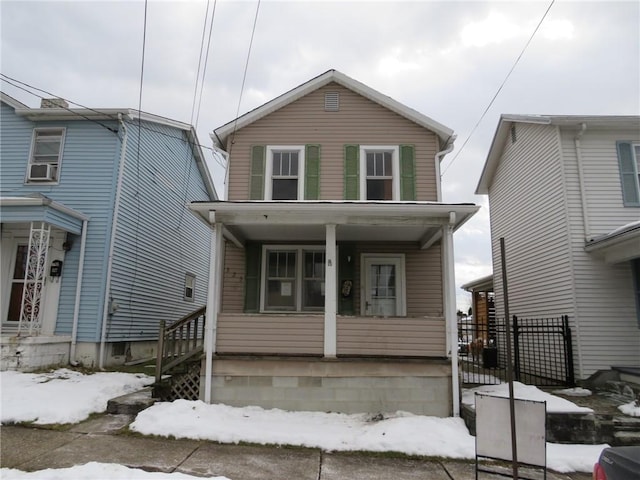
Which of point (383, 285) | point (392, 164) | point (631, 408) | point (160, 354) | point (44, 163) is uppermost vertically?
point (44, 163)

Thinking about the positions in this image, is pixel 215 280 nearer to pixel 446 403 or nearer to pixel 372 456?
pixel 372 456

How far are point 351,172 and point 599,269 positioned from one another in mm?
5848

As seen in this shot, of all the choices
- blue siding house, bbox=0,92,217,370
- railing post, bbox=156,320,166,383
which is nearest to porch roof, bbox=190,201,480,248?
railing post, bbox=156,320,166,383

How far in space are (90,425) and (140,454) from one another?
1.62 metres

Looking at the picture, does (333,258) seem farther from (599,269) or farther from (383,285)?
(599,269)

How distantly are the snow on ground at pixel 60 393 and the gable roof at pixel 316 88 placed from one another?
580cm

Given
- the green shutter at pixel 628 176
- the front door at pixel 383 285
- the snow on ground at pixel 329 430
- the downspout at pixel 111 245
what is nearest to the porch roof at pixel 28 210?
the downspout at pixel 111 245

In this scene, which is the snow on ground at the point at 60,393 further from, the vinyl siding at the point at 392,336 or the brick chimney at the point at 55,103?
the brick chimney at the point at 55,103

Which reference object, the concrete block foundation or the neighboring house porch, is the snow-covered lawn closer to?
the concrete block foundation

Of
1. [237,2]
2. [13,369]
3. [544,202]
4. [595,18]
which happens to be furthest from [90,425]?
[595,18]

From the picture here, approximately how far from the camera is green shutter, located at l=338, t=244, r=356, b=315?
9.55 meters

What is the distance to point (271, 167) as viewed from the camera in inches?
392

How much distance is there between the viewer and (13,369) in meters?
8.81

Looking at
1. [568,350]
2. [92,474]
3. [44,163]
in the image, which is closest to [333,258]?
[92,474]
